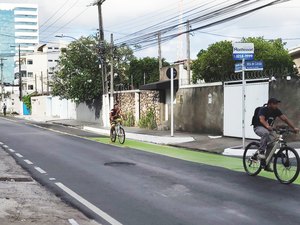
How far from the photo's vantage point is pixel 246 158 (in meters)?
11.0

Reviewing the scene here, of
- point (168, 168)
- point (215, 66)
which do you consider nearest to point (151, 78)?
point (215, 66)

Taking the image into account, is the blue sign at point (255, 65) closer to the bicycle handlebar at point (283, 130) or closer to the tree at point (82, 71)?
the bicycle handlebar at point (283, 130)

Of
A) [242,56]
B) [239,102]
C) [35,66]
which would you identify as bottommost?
[239,102]

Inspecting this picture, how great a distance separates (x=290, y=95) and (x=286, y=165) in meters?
7.76

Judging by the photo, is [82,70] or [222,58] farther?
[222,58]

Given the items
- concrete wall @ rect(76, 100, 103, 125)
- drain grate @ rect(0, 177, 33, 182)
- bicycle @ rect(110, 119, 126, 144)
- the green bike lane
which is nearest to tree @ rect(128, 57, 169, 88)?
concrete wall @ rect(76, 100, 103, 125)

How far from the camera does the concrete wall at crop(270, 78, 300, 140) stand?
→ 54.4ft

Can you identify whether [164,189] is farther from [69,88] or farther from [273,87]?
[69,88]

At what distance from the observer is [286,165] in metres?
9.56

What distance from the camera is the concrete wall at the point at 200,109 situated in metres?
20.6

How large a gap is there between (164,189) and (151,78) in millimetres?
61780

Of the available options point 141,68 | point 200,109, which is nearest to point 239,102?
point 200,109

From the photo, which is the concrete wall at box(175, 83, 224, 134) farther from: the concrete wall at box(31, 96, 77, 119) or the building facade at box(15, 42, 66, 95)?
the building facade at box(15, 42, 66, 95)

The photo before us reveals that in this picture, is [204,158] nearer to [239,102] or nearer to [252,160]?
[252,160]
